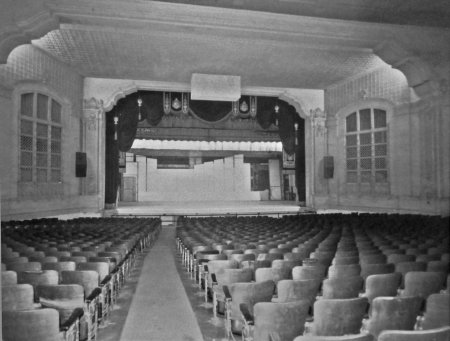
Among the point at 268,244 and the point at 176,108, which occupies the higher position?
the point at 176,108

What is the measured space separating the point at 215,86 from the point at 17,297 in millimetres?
12902

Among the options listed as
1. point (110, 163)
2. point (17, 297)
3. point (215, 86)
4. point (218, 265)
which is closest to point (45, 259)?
point (17, 297)

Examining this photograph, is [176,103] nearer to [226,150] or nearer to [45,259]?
[226,150]

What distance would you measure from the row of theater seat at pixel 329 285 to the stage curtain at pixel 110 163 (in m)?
9.80

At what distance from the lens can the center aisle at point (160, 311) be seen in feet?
12.7

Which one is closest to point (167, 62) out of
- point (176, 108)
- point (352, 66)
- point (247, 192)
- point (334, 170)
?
point (176, 108)

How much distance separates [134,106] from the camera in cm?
1780

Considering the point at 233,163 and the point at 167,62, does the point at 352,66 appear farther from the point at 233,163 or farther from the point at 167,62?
the point at 233,163

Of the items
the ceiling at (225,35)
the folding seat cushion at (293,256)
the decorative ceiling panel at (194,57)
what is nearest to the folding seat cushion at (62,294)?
the folding seat cushion at (293,256)

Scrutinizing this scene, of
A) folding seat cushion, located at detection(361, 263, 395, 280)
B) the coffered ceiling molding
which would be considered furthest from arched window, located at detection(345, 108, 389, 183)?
folding seat cushion, located at detection(361, 263, 395, 280)

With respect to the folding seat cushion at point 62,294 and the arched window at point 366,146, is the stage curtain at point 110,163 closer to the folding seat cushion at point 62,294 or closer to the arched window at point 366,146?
the arched window at point 366,146

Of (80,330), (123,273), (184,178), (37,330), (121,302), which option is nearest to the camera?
(37,330)

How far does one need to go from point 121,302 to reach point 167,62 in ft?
35.2

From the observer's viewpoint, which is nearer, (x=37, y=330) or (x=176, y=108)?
(x=37, y=330)
